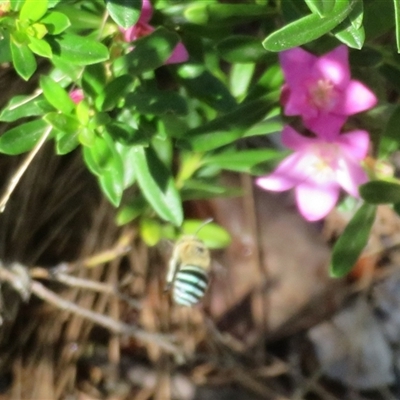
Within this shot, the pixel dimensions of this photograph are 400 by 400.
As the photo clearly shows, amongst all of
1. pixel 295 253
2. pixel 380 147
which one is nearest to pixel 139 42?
pixel 380 147

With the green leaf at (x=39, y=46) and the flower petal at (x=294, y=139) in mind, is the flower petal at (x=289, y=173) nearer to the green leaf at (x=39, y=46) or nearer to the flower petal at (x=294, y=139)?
the flower petal at (x=294, y=139)

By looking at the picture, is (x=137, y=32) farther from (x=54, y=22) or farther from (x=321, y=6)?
(x=321, y=6)

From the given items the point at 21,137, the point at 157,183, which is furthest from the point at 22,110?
the point at 157,183

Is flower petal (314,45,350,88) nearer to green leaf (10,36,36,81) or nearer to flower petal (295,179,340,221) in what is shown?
flower petal (295,179,340,221)

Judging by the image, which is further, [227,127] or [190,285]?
[190,285]

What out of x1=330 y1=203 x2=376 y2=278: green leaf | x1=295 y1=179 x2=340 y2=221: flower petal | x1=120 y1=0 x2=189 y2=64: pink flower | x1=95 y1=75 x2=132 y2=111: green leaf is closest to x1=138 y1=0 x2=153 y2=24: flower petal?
x1=120 y1=0 x2=189 y2=64: pink flower

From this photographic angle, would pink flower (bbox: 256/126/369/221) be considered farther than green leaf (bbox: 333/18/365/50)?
Yes
